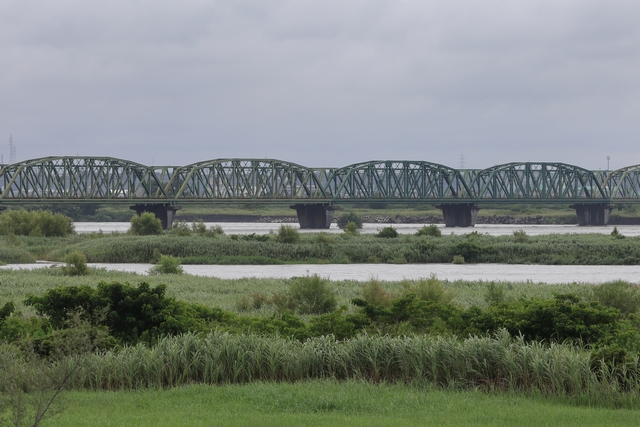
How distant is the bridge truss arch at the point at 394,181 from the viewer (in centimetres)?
12191

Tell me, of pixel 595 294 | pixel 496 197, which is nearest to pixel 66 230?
pixel 595 294

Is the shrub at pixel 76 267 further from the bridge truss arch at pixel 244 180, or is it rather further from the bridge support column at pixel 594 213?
the bridge support column at pixel 594 213

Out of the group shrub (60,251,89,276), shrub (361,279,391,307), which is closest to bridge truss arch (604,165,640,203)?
shrub (60,251,89,276)

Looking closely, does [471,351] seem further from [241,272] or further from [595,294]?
[241,272]

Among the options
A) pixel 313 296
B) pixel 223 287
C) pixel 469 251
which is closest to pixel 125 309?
A: pixel 313 296

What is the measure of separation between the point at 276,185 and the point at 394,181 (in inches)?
737

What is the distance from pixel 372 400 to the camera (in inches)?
491

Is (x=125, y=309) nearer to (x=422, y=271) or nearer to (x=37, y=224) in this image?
(x=422, y=271)

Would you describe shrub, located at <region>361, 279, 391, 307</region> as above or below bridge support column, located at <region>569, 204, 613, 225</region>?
above

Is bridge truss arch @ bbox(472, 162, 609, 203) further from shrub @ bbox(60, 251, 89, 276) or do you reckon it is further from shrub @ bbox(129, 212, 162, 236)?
shrub @ bbox(60, 251, 89, 276)

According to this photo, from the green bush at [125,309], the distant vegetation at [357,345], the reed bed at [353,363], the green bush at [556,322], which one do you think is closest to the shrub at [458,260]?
the distant vegetation at [357,345]

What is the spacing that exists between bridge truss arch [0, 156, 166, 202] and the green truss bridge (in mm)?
133

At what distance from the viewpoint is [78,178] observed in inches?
4478

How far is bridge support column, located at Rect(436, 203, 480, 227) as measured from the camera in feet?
398
